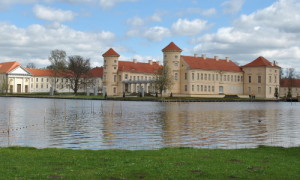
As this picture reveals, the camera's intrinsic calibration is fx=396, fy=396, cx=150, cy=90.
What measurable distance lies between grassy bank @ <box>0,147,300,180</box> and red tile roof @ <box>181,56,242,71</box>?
88.6m

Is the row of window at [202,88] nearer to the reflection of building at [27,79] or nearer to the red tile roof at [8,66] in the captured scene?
the reflection of building at [27,79]

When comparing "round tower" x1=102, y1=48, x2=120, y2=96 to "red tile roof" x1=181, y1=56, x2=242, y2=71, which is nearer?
"red tile roof" x1=181, y1=56, x2=242, y2=71

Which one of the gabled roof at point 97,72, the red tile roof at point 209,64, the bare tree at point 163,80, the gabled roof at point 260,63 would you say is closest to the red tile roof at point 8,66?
the gabled roof at point 97,72

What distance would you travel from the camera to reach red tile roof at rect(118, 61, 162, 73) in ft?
358

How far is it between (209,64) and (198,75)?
6352 mm

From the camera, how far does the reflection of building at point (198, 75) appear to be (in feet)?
330

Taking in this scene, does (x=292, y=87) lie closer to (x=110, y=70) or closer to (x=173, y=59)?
(x=173, y=59)

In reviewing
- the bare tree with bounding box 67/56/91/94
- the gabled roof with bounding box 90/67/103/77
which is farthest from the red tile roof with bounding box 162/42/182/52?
the gabled roof with bounding box 90/67/103/77

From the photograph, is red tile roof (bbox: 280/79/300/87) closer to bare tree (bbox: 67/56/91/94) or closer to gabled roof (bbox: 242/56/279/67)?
gabled roof (bbox: 242/56/279/67)

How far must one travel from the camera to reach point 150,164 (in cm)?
1047

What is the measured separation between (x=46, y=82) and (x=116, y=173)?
441ft

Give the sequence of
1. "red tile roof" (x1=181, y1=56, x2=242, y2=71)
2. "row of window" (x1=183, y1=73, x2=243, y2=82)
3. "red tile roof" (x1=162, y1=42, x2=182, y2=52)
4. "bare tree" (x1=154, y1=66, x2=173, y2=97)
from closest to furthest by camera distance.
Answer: "bare tree" (x1=154, y1=66, x2=173, y2=97) → "red tile roof" (x1=162, y1=42, x2=182, y2=52) → "row of window" (x1=183, y1=73, x2=243, y2=82) → "red tile roof" (x1=181, y1=56, x2=242, y2=71)

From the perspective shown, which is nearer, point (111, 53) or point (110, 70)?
point (111, 53)

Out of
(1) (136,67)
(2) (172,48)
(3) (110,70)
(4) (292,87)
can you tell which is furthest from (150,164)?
(4) (292,87)
